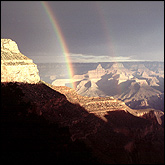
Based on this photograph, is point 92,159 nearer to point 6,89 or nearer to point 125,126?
point 6,89

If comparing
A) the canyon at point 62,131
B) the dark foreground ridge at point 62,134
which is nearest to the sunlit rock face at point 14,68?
the canyon at point 62,131

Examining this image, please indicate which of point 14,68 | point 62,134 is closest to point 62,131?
point 62,134

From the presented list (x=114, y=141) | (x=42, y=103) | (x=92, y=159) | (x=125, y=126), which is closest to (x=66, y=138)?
(x=92, y=159)

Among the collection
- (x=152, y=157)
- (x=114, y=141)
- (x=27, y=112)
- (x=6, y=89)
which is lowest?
(x=152, y=157)

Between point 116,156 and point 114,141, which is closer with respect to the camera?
point 116,156

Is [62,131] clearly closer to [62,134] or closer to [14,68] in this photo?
[62,134]

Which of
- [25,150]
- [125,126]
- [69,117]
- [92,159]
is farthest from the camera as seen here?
[125,126]
